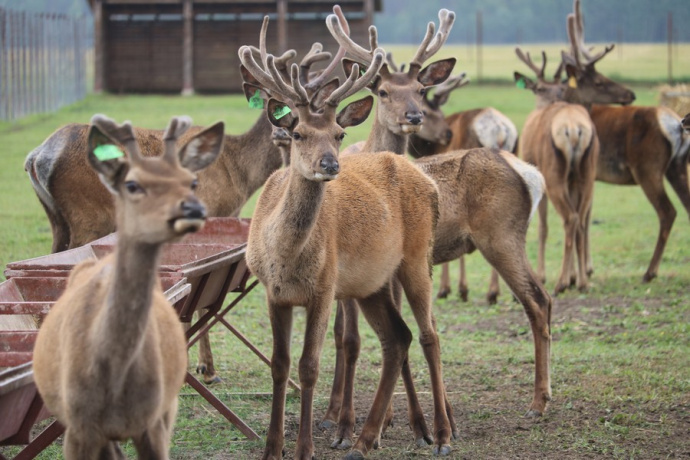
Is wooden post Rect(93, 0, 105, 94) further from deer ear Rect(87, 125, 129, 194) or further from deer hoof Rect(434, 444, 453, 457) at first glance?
deer ear Rect(87, 125, 129, 194)

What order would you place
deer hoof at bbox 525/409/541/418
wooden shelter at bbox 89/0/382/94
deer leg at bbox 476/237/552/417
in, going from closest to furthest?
deer hoof at bbox 525/409/541/418
deer leg at bbox 476/237/552/417
wooden shelter at bbox 89/0/382/94

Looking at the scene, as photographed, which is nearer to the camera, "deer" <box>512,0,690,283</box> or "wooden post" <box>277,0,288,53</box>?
"deer" <box>512,0,690,283</box>

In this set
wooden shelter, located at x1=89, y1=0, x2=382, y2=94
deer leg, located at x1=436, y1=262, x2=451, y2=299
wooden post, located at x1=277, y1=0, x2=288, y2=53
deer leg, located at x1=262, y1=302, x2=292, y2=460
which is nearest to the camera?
deer leg, located at x1=262, y1=302, x2=292, y2=460

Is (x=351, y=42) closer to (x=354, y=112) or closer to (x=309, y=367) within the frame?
(x=354, y=112)

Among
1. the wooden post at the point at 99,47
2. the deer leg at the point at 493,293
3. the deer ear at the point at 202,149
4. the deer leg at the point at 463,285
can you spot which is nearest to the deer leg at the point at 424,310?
the deer ear at the point at 202,149

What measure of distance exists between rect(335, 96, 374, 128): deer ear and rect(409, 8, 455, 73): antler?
1957mm

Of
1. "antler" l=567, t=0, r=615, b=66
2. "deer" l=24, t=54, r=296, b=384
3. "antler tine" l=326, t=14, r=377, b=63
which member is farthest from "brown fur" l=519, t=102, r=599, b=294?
"deer" l=24, t=54, r=296, b=384

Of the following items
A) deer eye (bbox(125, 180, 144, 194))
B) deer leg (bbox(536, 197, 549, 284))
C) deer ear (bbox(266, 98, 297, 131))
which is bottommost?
deer leg (bbox(536, 197, 549, 284))

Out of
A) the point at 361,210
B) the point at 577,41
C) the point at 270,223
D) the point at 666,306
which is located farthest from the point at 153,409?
the point at 577,41

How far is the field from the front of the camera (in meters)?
6.46

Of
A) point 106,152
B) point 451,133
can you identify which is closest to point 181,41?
point 451,133

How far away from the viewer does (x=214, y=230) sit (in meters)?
8.05

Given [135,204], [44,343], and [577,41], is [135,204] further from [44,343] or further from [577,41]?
[577,41]

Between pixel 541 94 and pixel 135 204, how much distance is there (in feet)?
35.9
